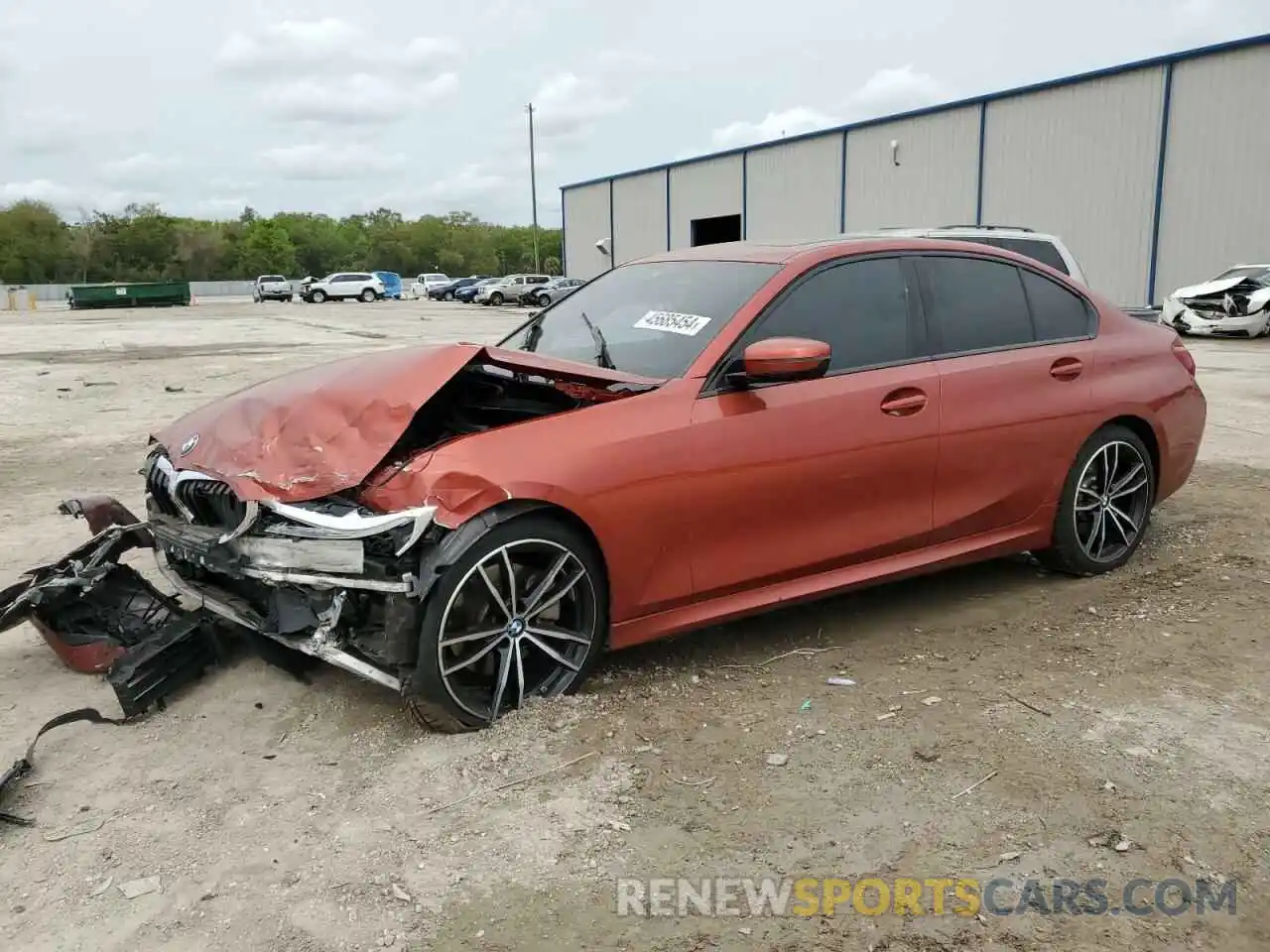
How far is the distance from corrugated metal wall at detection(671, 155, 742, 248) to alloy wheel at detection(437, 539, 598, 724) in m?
38.8

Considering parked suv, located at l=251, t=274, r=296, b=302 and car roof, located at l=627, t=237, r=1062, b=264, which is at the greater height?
car roof, located at l=627, t=237, r=1062, b=264

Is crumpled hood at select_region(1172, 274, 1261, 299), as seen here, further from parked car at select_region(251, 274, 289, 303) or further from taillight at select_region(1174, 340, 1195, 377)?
parked car at select_region(251, 274, 289, 303)

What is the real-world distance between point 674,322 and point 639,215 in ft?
148

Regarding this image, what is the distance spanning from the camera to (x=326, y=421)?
3588 millimetres

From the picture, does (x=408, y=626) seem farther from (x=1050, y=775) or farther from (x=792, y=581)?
(x=1050, y=775)

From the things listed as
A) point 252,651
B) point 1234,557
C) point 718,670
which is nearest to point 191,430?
point 252,651

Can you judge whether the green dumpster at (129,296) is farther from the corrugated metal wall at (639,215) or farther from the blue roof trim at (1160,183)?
the blue roof trim at (1160,183)

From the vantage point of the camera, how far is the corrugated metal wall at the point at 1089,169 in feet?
84.0

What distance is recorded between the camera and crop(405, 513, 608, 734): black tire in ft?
10.8

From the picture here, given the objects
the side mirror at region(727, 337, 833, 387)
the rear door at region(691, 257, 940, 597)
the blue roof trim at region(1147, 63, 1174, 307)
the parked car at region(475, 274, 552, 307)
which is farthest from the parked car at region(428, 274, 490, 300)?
the side mirror at region(727, 337, 833, 387)

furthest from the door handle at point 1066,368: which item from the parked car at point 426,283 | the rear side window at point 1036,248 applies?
the parked car at point 426,283

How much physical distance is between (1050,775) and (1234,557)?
9.50ft

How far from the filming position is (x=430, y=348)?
386cm

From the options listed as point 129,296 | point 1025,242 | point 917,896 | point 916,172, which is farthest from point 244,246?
point 917,896
